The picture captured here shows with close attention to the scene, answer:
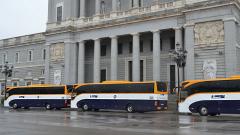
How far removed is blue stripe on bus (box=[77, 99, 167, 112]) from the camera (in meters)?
31.5

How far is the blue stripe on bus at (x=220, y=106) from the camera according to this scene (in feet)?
84.7

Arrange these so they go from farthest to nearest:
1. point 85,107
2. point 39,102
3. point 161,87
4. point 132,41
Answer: point 132,41 < point 39,102 < point 85,107 < point 161,87

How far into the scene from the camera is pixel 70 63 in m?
52.1

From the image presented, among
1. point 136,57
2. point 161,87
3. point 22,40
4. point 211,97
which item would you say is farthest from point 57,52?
point 211,97

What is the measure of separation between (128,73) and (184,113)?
19700mm

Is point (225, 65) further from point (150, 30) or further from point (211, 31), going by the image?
point (150, 30)

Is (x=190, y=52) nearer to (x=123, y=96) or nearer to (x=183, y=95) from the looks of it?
(x=123, y=96)

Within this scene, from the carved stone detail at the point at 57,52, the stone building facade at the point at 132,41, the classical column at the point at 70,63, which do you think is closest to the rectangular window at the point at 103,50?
the stone building facade at the point at 132,41

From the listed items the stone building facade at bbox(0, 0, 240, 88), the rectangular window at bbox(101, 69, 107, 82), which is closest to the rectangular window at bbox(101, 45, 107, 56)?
the stone building facade at bbox(0, 0, 240, 88)

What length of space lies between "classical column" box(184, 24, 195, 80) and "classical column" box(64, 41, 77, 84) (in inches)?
744

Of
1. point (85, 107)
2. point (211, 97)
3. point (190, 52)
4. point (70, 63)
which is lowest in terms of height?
point (85, 107)

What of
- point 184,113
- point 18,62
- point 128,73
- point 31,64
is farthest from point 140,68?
point 18,62

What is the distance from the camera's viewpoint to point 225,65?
36.9 m

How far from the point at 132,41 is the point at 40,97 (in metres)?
16.1
